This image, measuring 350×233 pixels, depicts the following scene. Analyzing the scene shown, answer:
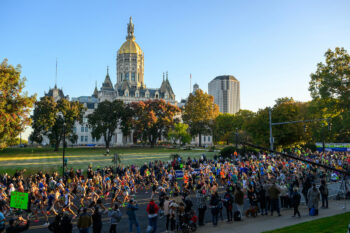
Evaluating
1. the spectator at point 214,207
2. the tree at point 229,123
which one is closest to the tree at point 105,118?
the tree at point 229,123

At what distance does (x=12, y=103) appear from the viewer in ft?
92.1

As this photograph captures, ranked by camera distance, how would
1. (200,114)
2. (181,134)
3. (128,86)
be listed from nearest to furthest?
(181,134) → (200,114) → (128,86)

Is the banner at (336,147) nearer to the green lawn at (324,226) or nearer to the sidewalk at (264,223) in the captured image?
the sidewalk at (264,223)

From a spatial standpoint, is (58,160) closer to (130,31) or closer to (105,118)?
(105,118)

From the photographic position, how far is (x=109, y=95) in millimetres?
119688

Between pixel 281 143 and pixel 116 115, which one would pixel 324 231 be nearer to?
pixel 281 143

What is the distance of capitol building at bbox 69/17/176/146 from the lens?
118 meters

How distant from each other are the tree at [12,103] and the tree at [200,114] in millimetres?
56319

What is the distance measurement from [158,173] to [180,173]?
7.70 ft

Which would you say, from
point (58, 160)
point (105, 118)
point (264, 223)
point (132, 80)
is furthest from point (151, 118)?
point (132, 80)

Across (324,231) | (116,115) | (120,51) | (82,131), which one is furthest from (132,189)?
(120,51)

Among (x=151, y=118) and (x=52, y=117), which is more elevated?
(x=151, y=118)

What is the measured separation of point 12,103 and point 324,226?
95.0ft

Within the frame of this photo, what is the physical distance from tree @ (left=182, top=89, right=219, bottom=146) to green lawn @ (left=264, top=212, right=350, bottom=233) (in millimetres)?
69313
